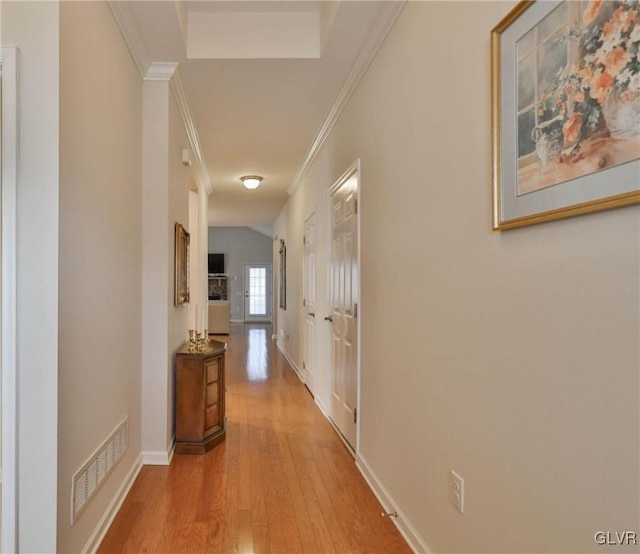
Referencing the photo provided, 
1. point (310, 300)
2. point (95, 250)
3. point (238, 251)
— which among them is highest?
point (238, 251)

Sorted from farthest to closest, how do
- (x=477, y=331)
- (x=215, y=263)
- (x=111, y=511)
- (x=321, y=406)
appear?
1. (x=215, y=263)
2. (x=321, y=406)
3. (x=111, y=511)
4. (x=477, y=331)

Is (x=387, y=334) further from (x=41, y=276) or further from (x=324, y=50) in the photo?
(x=324, y=50)

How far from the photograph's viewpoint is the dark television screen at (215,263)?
1348 centimetres

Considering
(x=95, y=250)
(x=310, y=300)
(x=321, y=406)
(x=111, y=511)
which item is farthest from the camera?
(x=310, y=300)

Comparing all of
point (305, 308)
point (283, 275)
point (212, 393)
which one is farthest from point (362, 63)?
point (283, 275)

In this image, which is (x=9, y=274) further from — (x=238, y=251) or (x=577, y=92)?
(x=238, y=251)

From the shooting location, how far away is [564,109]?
3.32ft

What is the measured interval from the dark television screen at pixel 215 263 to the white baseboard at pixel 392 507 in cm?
1136

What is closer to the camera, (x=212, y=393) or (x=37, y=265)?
(x=37, y=265)

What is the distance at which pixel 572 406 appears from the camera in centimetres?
102

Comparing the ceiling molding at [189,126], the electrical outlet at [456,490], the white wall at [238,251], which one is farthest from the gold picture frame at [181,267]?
the white wall at [238,251]

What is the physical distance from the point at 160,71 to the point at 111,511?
8.56 ft

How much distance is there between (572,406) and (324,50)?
94.1 inches

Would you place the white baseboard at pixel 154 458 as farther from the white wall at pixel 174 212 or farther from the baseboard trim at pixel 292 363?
the baseboard trim at pixel 292 363
